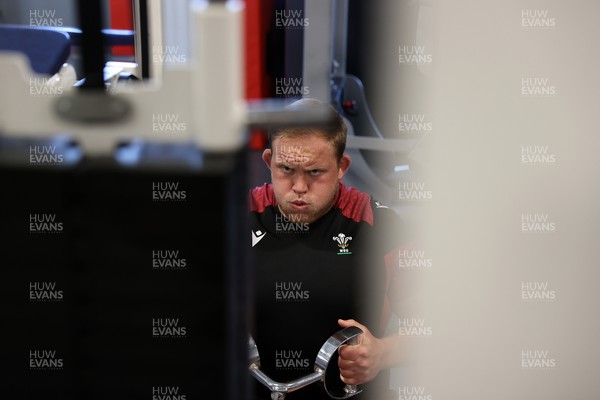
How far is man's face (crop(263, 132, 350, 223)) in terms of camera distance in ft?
5.14

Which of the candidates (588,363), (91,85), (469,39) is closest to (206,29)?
(91,85)

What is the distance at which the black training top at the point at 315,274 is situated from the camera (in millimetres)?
1606

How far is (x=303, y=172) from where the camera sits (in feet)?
5.17

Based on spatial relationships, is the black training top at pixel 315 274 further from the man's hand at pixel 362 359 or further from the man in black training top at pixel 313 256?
the man's hand at pixel 362 359

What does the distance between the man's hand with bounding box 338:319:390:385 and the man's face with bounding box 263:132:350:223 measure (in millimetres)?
304

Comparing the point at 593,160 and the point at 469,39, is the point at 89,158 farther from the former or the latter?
the point at 593,160

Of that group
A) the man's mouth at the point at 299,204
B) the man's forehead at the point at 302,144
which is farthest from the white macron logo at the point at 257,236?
the man's forehead at the point at 302,144

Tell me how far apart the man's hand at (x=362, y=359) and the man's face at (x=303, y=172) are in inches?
12.0

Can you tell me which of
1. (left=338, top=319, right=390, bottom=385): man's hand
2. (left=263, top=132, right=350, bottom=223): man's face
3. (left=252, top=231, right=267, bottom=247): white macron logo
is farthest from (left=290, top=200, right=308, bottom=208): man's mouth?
(left=338, top=319, right=390, bottom=385): man's hand

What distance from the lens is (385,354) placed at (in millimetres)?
1505

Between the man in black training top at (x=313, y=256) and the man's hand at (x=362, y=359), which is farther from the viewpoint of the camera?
the man in black training top at (x=313, y=256)

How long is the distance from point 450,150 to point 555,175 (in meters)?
0.20

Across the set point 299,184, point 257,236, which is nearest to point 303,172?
point 299,184

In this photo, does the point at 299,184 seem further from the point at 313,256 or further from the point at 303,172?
the point at 313,256
